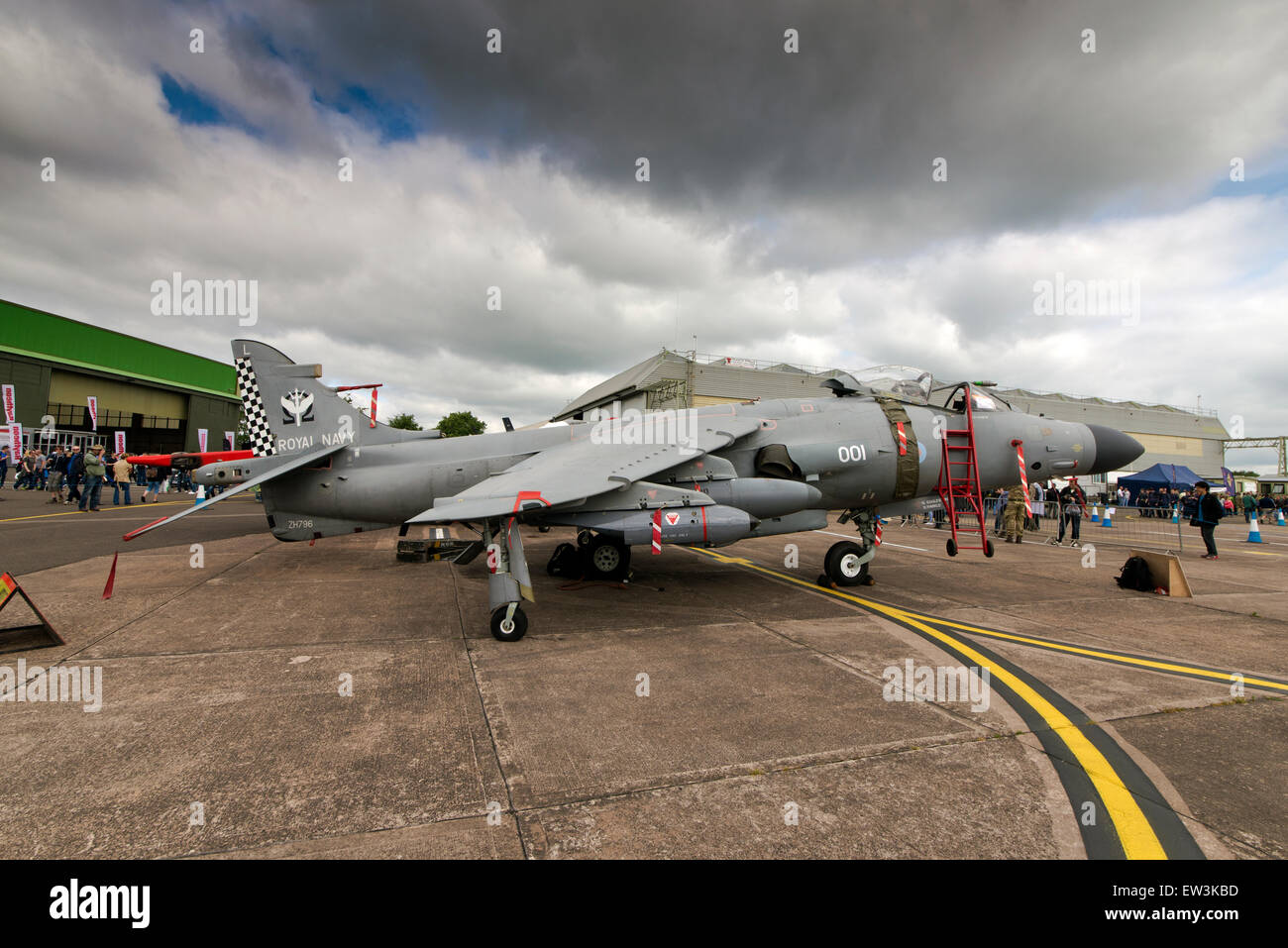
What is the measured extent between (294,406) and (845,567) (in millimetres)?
8887

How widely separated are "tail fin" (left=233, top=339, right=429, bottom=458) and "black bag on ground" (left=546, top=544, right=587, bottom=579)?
3.36 m

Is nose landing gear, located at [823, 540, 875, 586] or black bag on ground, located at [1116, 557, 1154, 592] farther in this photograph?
black bag on ground, located at [1116, 557, 1154, 592]

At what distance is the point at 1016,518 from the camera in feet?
52.5

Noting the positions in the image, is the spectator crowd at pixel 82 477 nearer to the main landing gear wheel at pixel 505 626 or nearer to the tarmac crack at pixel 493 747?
the main landing gear wheel at pixel 505 626

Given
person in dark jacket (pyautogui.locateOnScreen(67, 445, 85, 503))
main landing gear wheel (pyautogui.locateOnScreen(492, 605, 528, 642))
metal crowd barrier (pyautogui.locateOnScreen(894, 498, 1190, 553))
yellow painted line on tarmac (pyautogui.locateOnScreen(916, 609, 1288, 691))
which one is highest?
person in dark jacket (pyautogui.locateOnScreen(67, 445, 85, 503))

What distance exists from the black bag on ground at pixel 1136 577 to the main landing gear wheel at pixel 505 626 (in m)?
9.62

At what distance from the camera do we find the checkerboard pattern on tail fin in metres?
8.48

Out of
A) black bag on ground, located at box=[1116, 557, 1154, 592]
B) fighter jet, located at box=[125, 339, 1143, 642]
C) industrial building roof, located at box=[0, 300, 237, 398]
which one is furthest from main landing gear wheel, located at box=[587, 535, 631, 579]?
industrial building roof, located at box=[0, 300, 237, 398]

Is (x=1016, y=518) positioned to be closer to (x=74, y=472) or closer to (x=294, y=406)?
(x=294, y=406)

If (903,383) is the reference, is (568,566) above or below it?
below

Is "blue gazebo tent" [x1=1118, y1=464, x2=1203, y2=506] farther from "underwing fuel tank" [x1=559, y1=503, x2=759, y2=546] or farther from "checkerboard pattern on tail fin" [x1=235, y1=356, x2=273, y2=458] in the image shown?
"checkerboard pattern on tail fin" [x1=235, y1=356, x2=273, y2=458]

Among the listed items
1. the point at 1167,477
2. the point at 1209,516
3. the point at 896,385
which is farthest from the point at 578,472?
the point at 1167,477
